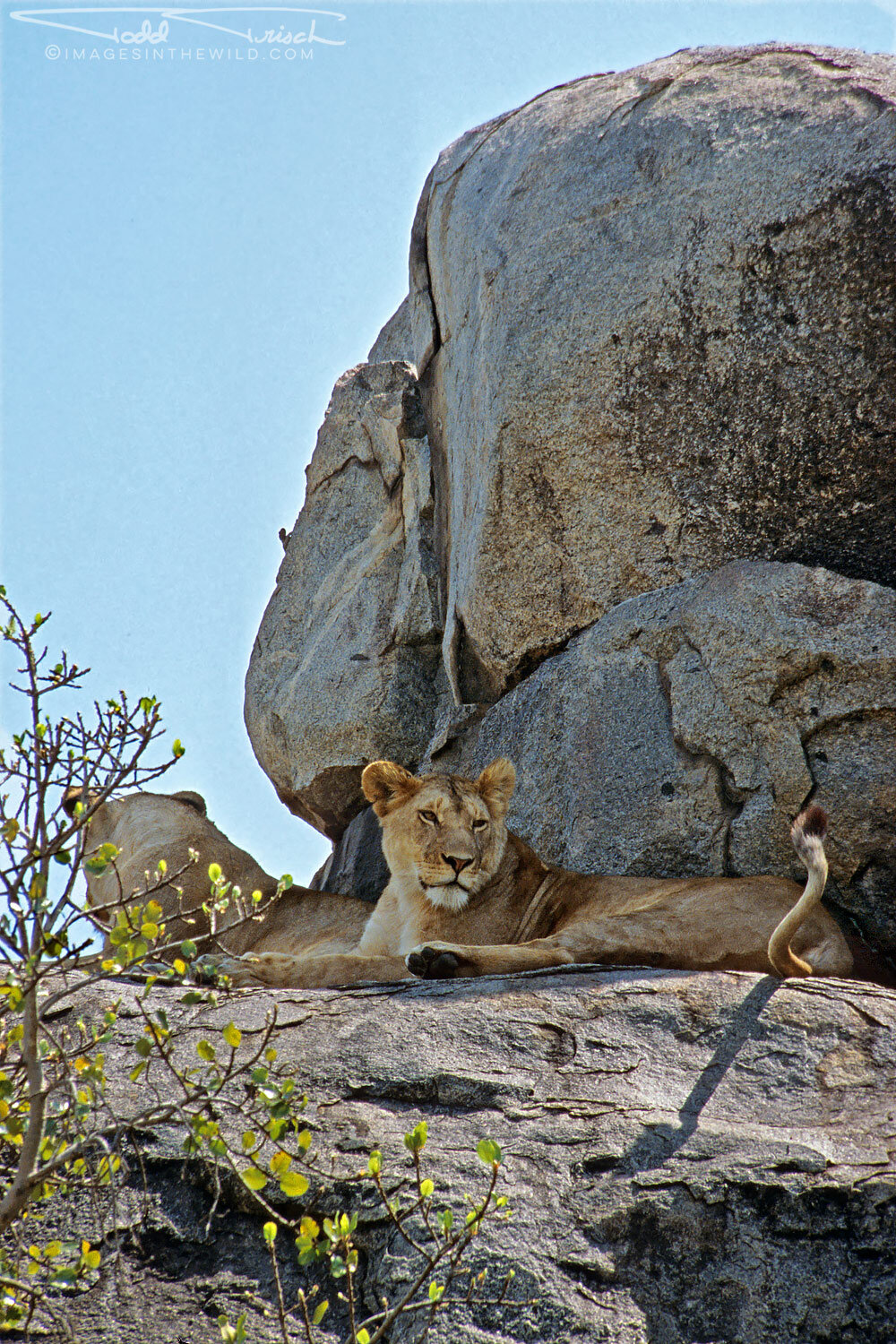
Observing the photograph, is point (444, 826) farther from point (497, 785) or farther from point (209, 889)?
point (209, 889)

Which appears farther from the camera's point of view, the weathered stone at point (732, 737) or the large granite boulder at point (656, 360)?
the large granite boulder at point (656, 360)

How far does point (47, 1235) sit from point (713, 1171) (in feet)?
5.03

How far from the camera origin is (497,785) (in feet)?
18.3

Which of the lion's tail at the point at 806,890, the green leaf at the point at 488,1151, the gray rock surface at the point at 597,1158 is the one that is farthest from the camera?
the lion's tail at the point at 806,890

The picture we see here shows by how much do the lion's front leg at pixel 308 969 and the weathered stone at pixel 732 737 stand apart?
1.02 meters

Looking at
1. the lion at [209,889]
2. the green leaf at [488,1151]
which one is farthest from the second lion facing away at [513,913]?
Answer: the green leaf at [488,1151]

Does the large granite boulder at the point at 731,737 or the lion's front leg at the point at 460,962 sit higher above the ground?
the large granite boulder at the point at 731,737

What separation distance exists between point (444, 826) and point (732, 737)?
1.24 metres

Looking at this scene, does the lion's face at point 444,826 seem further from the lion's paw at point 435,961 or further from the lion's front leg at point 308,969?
the lion's paw at point 435,961

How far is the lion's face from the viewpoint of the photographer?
17.3 ft

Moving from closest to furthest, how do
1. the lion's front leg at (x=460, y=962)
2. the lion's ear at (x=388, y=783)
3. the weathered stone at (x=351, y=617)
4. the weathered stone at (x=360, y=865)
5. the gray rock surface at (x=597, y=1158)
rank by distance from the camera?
the gray rock surface at (x=597, y=1158) → the lion's front leg at (x=460, y=962) → the lion's ear at (x=388, y=783) → the weathered stone at (x=360, y=865) → the weathered stone at (x=351, y=617)

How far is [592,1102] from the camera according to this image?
132 inches

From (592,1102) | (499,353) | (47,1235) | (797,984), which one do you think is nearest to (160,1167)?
(47,1235)

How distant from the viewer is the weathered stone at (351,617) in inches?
295
